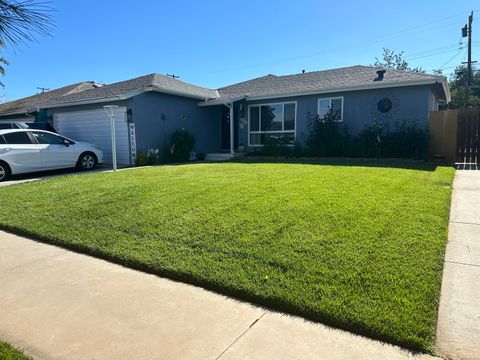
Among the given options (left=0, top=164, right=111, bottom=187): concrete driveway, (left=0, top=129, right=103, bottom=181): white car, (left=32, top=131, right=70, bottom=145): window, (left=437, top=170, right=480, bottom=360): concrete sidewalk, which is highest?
(left=32, top=131, right=70, bottom=145): window

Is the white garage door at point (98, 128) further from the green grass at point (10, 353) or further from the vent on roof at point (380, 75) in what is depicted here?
the green grass at point (10, 353)

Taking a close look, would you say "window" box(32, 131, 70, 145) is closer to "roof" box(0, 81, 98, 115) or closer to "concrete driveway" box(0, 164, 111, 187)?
"concrete driveway" box(0, 164, 111, 187)

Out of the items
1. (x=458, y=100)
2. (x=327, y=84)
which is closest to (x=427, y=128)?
(x=327, y=84)

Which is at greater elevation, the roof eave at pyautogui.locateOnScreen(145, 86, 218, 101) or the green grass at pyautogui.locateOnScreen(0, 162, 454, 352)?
the roof eave at pyautogui.locateOnScreen(145, 86, 218, 101)

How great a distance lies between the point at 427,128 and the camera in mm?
12102

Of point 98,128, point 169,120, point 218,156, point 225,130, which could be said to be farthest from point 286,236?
point 225,130

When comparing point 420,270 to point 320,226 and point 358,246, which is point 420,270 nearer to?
point 358,246

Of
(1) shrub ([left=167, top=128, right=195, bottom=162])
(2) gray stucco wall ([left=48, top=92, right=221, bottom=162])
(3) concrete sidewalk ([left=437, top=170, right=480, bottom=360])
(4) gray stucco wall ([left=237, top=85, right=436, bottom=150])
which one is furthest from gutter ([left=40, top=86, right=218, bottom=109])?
(3) concrete sidewalk ([left=437, top=170, right=480, bottom=360])

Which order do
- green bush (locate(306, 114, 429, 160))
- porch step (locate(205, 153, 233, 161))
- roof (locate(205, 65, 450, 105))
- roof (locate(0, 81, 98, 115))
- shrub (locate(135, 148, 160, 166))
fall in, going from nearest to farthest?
green bush (locate(306, 114, 429, 160)), roof (locate(205, 65, 450, 105)), shrub (locate(135, 148, 160, 166)), porch step (locate(205, 153, 233, 161)), roof (locate(0, 81, 98, 115))

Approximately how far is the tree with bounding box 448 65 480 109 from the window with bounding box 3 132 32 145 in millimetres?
37885

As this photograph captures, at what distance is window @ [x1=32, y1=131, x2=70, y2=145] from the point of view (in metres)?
10.9

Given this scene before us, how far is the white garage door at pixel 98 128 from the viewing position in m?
13.5

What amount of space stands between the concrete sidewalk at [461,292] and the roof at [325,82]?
318 inches

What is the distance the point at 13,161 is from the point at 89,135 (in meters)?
4.81
